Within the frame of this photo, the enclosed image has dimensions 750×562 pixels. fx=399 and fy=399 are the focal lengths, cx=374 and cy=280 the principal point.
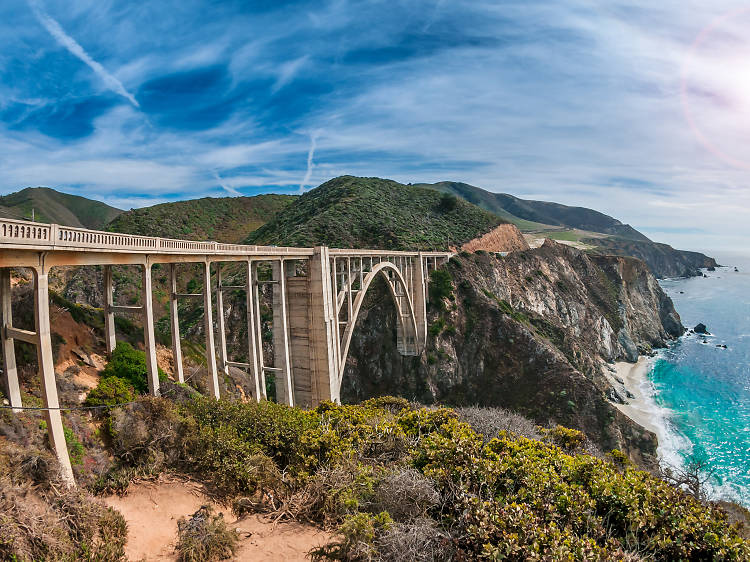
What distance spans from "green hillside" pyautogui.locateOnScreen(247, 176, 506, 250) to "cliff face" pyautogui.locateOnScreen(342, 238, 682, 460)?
854 cm

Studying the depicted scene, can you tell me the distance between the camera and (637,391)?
48.9m

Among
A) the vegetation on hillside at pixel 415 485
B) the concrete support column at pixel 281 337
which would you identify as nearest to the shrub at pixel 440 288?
the concrete support column at pixel 281 337

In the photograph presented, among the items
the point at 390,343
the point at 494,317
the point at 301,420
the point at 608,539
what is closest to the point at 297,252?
the point at 301,420

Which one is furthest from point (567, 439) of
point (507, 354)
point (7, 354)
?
point (507, 354)

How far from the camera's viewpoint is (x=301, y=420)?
1183 cm

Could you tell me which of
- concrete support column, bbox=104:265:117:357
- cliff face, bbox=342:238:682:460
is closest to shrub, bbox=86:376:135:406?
concrete support column, bbox=104:265:117:357

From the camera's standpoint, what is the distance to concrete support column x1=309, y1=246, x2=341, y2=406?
2130 centimetres

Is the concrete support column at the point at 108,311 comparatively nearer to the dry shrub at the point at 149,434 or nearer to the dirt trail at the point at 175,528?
the dry shrub at the point at 149,434

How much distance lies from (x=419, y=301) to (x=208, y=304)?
27.3 m

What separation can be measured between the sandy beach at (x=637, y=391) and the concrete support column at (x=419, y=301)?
74.7 ft

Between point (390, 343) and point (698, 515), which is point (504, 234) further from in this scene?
point (698, 515)

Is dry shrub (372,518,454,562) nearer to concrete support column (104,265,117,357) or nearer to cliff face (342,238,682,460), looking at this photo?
concrete support column (104,265,117,357)

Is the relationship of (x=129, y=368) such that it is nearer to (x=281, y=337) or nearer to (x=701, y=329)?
(x=281, y=337)

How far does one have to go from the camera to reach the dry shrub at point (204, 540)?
7258 millimetres
